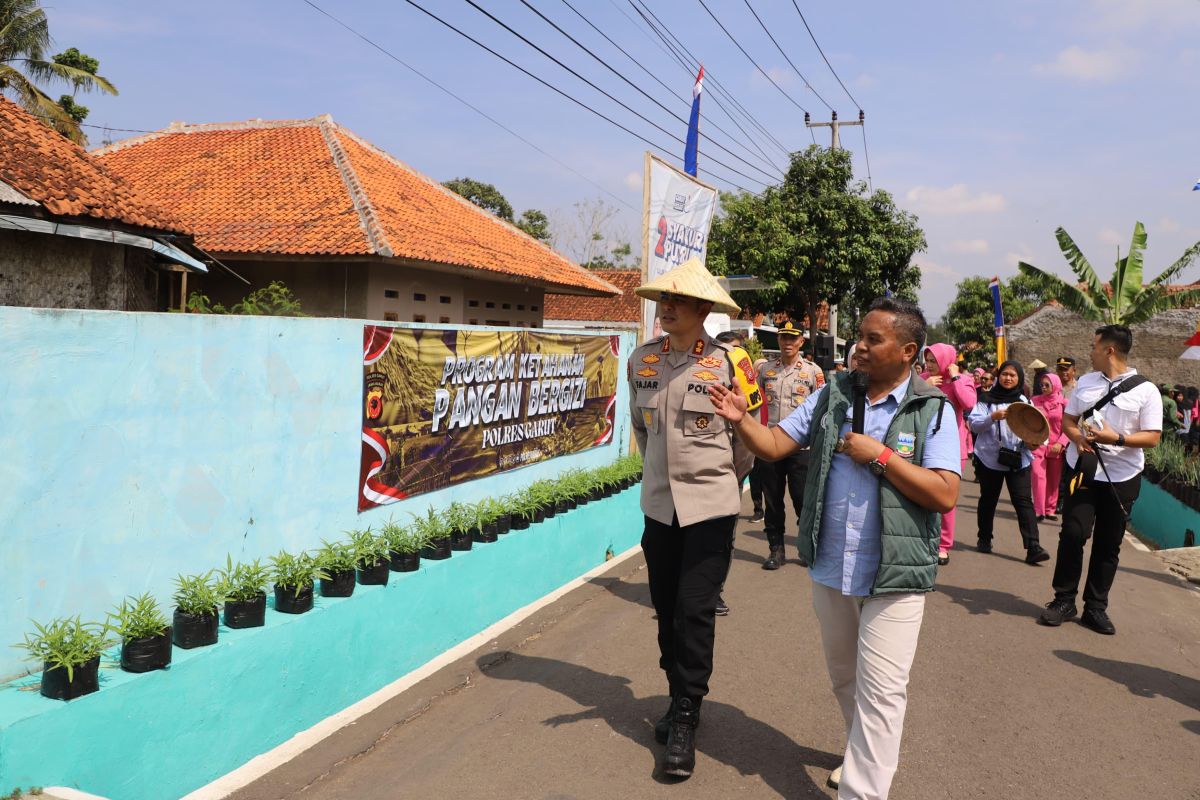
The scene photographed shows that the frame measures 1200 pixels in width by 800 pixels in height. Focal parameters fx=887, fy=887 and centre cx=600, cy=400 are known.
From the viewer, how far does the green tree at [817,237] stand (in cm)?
2769

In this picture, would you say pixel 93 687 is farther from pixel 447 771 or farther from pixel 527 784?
pixel 527 784

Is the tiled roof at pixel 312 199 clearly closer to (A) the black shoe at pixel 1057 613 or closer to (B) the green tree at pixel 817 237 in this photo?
(B) the green tree at pixel 817 237

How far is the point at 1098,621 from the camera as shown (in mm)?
5984

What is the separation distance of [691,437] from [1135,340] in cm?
2792

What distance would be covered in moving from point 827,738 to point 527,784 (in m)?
1.42

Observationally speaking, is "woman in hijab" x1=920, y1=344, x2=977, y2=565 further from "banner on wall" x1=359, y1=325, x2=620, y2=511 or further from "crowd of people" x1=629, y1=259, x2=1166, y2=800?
"banner on wall" x1=359, y1=325, x2=620, y2=511

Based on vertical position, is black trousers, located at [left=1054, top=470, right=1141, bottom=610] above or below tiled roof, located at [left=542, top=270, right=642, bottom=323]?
below

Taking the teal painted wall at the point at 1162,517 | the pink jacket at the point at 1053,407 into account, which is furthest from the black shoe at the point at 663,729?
the teal painted wall at the point at 1162,517

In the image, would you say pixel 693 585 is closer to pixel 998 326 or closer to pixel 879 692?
pixel 879 692

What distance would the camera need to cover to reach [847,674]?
349cm

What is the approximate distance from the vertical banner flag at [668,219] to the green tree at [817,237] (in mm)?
16595

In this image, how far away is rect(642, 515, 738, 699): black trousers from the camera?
3.77m

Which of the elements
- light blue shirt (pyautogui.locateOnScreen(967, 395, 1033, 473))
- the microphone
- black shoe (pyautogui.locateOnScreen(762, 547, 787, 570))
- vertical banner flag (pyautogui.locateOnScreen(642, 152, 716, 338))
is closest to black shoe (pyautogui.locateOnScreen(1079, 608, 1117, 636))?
light blue shirt (pyautogui.locateOnScreen(967, 395, 1033, 473))

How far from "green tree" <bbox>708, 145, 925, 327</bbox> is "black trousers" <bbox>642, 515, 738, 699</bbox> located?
24093 mm
